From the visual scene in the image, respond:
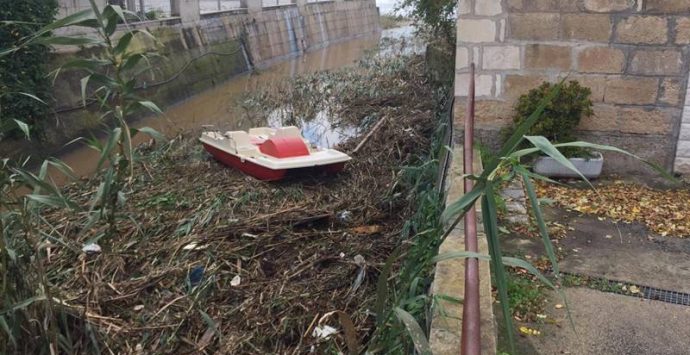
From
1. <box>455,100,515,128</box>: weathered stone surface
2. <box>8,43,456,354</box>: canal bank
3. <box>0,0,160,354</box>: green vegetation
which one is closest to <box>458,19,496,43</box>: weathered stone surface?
<box>455,100,515,128</box>: weathered stone surface

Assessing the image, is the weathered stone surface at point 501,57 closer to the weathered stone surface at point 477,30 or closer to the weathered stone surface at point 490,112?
the weathered stone surface at point 477,30

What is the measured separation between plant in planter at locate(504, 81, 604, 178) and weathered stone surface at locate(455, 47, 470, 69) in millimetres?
575

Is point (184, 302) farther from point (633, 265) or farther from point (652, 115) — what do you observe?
point (652, 115)

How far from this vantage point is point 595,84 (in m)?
4.98

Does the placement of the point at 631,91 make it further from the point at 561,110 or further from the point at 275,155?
the point at 275,155

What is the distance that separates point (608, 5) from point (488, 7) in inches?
37.4

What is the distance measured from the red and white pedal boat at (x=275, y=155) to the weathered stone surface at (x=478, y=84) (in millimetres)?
1600

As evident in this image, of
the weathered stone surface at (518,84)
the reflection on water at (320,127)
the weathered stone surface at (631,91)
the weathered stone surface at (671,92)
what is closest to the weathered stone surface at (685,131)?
the weathered stone surface at (671,92)

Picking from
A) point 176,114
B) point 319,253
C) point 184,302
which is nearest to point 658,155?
point 319,253

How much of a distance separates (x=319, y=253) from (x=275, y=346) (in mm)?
1217

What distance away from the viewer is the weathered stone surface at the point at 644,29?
4.73 m

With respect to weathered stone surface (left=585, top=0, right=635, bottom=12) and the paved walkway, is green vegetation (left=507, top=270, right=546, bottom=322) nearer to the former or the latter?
the paved walkway

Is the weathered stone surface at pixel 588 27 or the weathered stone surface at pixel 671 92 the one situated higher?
the weathered stone surface at pixel 588 27

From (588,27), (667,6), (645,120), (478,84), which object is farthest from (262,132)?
(667,6)
